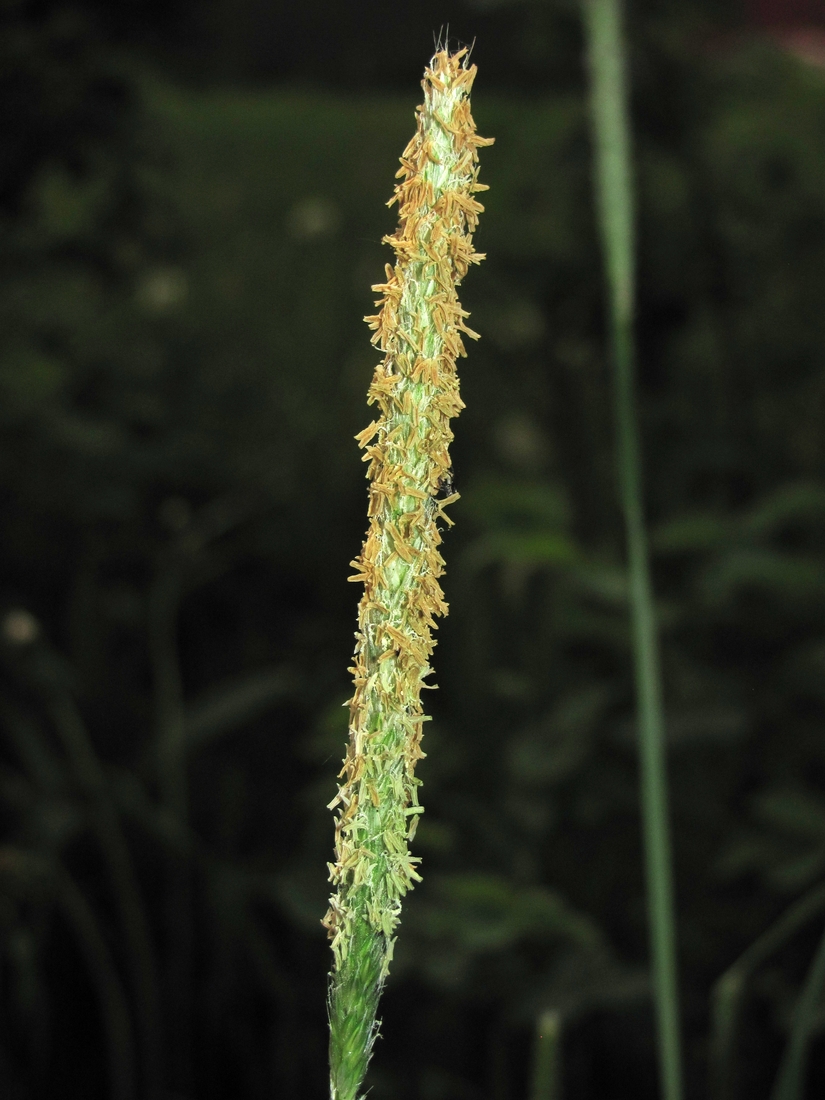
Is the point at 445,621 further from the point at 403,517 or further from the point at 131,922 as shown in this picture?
the point at 403,517

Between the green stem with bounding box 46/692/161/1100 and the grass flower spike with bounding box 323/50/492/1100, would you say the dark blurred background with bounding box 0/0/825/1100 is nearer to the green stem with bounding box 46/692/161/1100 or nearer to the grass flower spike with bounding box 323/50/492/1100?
the green stem with bounding box 46/692/161/1100

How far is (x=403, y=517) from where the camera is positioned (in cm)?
21

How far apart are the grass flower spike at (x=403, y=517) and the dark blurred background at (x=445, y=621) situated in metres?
0.61

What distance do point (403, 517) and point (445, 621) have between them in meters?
1.24

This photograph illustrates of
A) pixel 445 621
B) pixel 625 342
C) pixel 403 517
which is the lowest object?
pixel 403 517

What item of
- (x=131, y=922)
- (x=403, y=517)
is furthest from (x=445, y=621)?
(x=403, y=517)

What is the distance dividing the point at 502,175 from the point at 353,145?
134cm

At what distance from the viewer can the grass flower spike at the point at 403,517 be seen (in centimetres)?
20

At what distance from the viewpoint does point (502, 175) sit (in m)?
3.59

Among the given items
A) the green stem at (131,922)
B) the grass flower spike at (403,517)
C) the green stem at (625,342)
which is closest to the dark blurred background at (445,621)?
the green stem at (131,922)

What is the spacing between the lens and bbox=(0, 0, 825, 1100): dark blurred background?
1148 millimetres

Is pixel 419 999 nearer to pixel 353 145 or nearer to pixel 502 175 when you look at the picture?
pixel 502 175

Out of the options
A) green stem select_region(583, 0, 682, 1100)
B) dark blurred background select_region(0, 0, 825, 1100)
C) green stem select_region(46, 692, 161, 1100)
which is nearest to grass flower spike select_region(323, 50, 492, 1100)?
green stem select_region(583, 0, 682, 1100)

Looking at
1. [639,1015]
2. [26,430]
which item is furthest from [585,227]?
[639,1015]
